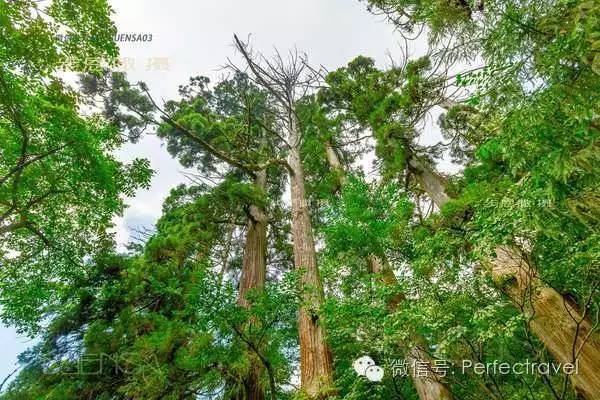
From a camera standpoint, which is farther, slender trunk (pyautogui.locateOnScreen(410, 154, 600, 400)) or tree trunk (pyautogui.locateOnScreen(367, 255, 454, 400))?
tree trunk (pyautogui.locateOnScreen(367, 255, 454, 400))

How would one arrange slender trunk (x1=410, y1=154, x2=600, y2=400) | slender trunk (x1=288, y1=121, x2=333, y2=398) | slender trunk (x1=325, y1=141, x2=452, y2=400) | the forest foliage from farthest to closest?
slender trunk (x1=325, y1=141, x2=452, y2=400) → slender trunk (x1=288, y1=121, x2=333, y2=398) → slender trunk (x1=410, y1=154, x2=600, y2=400) → the forest foliage

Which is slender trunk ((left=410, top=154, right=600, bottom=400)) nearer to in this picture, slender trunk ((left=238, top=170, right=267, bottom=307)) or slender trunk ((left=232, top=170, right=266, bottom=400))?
slender trunk ((left=232, top=170, right=266, bottom=400))

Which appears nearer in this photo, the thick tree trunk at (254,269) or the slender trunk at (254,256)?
the thick tree trunk at (254,269)

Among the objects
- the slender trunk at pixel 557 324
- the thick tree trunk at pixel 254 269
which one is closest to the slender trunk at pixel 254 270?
the thick tree trunk at pixel 254 269

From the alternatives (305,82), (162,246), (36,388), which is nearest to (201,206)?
(162,246)

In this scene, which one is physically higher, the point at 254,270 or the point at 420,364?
the point at 254,270

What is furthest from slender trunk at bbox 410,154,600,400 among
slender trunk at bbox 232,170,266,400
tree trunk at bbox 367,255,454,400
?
slender trunk at bbox 232,170,266,400

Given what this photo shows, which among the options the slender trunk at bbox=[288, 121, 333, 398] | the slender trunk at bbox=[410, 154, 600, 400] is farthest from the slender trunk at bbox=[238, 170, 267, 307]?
the slender trunk at bbox=[410, 154, 600, 400]

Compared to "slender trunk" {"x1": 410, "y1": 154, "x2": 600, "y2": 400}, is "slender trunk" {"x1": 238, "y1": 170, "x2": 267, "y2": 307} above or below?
above

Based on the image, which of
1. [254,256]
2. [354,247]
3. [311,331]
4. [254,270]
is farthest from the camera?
[254,256]

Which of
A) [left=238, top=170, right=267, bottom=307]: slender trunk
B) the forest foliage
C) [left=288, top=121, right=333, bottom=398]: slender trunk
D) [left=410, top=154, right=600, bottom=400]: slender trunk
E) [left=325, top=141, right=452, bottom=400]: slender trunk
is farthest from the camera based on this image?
[left=238, top=170, right=267, bottom=307]: slender trunk

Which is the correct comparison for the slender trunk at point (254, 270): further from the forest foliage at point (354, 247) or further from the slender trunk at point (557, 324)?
the slender trunk at point (557, 324)

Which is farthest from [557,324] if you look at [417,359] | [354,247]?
[354,247]

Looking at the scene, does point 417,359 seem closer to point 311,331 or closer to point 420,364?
point 420,364
